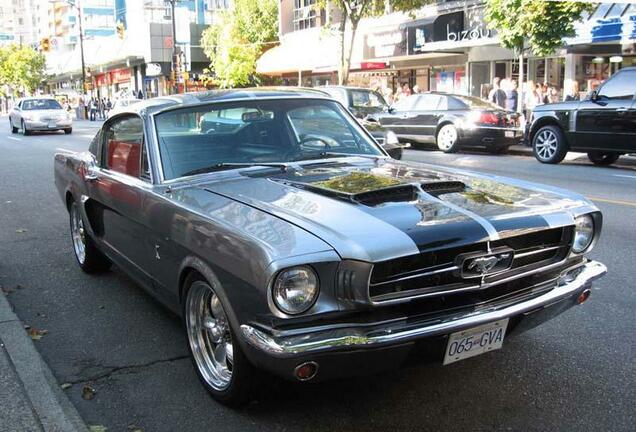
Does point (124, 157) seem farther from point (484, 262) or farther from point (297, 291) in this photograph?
point (484, 262)

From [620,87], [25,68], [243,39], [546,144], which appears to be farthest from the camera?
[25,68]

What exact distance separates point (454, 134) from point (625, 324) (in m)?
12.7

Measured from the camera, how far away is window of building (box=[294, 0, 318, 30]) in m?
35.4

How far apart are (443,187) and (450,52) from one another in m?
22.7

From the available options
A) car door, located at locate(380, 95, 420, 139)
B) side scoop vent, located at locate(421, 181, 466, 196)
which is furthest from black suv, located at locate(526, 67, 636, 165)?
side scoop vent, located at locate(421, 181, 466, 196)

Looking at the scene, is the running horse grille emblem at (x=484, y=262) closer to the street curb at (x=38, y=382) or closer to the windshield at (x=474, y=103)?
the street curb at (x=38, y=382)

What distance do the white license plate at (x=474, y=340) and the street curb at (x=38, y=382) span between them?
177 centimetres

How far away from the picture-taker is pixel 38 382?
3670 mm

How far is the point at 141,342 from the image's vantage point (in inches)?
173

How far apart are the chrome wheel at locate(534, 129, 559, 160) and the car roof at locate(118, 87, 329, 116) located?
10.1 metres

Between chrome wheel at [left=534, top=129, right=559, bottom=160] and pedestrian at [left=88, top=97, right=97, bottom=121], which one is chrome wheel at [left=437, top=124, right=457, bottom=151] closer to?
chrome wheel at [left=534, top=129, right=559, bottom=160]

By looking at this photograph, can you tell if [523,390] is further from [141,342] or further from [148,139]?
[148,139]

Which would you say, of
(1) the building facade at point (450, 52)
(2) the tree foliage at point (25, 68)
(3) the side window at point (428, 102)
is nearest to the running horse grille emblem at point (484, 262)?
(3) the side window at point (428, 102)

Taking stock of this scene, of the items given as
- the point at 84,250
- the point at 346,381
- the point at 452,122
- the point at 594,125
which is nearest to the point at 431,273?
the point at 346,381
